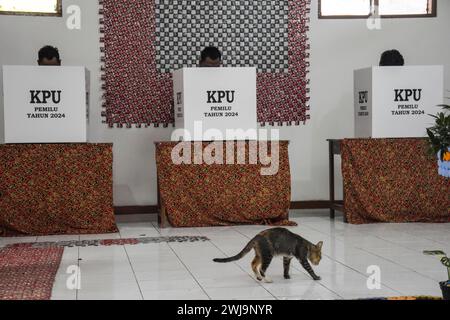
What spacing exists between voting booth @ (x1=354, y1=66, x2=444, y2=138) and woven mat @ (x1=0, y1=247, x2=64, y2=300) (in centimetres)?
294

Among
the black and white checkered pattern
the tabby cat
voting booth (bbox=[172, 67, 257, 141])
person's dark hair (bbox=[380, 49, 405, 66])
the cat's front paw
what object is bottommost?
the cat's front paw

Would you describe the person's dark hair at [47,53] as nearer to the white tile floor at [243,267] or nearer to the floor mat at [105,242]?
the white tile floor at [243,267]

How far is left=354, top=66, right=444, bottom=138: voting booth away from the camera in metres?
6.76

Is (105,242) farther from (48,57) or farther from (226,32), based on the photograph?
(226,32)

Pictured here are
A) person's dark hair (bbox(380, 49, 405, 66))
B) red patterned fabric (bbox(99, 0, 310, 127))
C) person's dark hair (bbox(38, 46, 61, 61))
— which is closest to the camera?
person's dark hair (bbox(38, 46, 61, 61))

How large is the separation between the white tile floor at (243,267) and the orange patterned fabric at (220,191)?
169 mm

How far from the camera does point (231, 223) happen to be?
6.84 m

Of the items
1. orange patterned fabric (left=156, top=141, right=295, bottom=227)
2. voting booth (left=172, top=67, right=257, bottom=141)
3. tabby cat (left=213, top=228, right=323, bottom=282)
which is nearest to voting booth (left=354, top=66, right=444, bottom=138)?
orange patterned fabric (left=156, top=141, right=295, bottom=227)

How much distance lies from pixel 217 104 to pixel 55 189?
1519 mm

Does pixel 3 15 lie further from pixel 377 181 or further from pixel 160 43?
pixel 377 181

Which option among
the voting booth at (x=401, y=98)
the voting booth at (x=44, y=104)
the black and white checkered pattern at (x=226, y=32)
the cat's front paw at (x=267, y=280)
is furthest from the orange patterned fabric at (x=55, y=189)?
the cat's front paw at (x=267, y=280)

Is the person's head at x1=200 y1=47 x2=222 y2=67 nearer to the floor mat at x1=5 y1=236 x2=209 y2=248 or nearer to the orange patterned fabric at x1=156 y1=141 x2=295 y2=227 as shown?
the orange patterned fabric at x1=156 y1=141 x2=295 y2=227

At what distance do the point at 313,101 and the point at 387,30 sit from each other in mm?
1059

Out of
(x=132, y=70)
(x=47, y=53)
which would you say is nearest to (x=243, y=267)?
(x=47, y=53)
